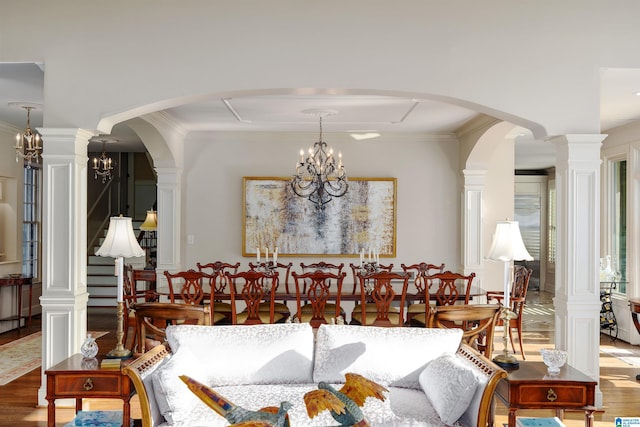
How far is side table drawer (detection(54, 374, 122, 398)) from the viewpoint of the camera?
11.4 feet

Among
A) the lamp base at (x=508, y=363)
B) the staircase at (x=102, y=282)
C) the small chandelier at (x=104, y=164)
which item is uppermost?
the small chandelier at (x=104, y=164)

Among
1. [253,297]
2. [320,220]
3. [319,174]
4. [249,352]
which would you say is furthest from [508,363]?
[320,220]

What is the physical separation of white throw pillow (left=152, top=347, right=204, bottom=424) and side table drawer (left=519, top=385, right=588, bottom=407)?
173cm

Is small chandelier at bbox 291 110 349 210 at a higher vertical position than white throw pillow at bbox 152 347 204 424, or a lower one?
higher

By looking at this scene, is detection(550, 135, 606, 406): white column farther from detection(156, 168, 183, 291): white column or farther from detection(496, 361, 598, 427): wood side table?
detection(156, 168, 183, 291): white column

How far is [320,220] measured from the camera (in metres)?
8.72

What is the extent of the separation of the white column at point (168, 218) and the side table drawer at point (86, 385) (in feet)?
15.4

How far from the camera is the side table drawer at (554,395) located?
337cm

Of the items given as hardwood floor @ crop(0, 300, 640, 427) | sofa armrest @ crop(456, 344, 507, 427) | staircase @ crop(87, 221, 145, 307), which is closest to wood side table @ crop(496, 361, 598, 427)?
sofa armrest @ crop(456, 344, 507, 427)

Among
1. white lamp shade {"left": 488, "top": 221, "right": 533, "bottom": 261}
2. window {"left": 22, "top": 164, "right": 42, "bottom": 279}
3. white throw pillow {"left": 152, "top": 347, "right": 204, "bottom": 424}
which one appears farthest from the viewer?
window {"left": 22, "top": 164, "right": 42, "bottom": 279}

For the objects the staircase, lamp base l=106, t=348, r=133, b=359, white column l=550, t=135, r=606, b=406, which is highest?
white column l=550, t=135, r=606, b=406

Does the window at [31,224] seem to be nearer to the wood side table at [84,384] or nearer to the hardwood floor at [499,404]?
the hardwood floor at [499,404]

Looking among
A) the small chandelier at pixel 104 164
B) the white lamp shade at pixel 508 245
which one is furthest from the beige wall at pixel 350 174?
the white lamp shade at pixel 508 245

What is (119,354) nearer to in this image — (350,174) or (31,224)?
(350,174)
